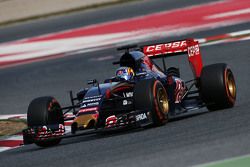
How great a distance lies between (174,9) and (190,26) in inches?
124

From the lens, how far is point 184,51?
1243 centimetres

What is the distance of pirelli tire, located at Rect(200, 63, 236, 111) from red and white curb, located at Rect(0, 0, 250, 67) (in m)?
9.80

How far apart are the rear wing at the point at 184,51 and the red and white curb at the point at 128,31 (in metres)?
8.78

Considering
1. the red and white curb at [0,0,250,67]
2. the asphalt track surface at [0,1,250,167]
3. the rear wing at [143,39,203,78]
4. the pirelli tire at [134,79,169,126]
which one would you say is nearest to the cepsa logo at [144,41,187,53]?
A: the rear wing at [143,39,203,78]

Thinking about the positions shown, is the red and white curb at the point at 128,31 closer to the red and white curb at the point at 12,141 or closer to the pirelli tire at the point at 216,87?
the red and white curb at the point at 12,141

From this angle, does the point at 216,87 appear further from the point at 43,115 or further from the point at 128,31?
the point at 128,31

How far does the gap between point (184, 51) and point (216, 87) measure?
119 cm

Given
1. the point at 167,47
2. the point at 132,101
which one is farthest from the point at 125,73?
the point at 167,47

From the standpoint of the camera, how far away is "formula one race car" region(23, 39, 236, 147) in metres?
10.4

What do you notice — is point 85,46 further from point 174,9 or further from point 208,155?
point 208,155

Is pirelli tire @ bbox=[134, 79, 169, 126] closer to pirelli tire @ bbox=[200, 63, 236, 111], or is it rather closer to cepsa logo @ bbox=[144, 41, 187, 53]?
pirelli tire @ bbox=[200, 63, 236, 111]

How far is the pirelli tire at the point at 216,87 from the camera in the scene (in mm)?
11398

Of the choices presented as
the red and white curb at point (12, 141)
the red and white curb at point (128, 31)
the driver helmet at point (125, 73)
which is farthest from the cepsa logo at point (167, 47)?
the red and white curb at point (128, 31)

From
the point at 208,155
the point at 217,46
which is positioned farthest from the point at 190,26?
the point at 208,155
